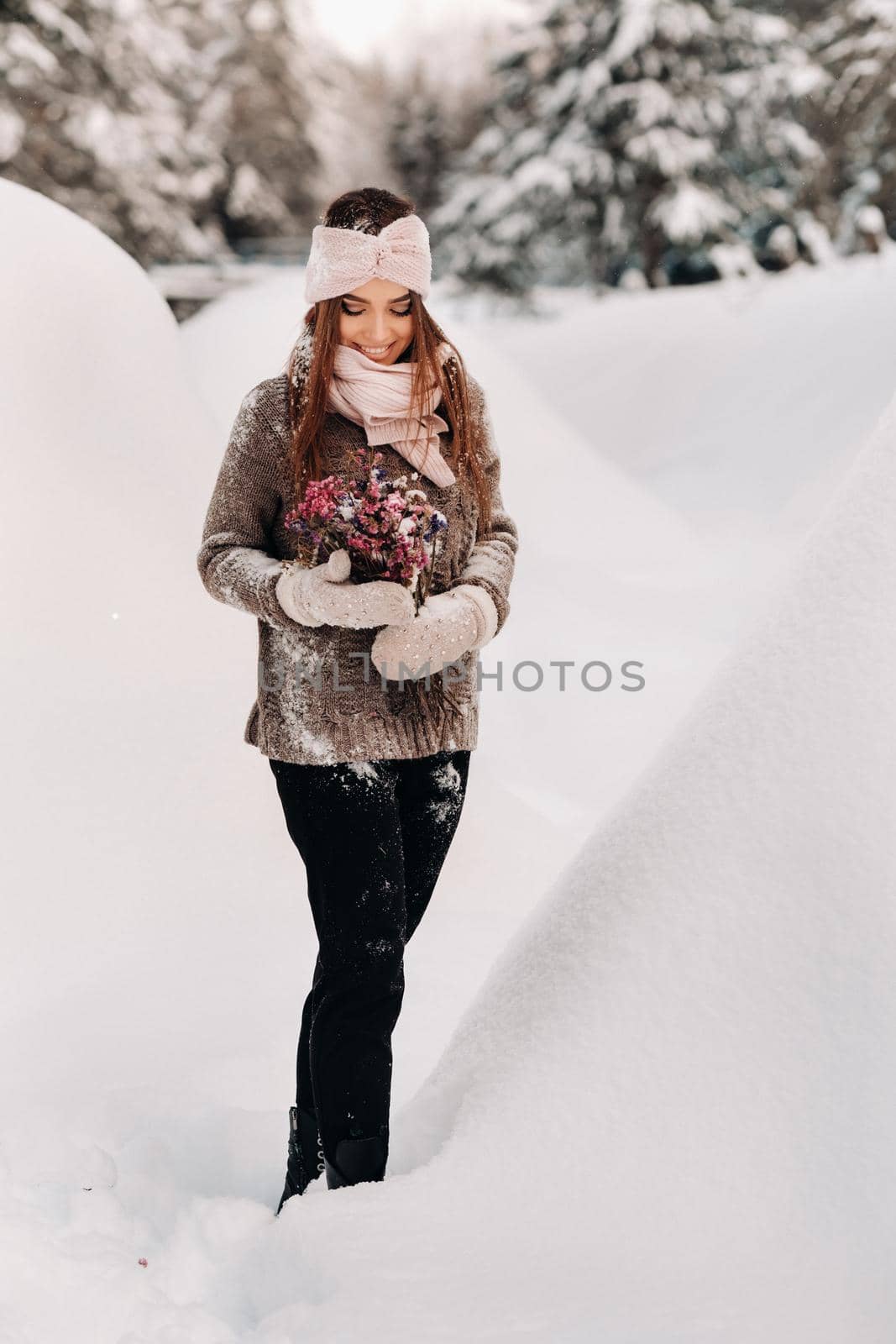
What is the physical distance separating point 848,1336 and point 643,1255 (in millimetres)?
267

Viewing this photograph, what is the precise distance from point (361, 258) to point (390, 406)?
22 centimetres

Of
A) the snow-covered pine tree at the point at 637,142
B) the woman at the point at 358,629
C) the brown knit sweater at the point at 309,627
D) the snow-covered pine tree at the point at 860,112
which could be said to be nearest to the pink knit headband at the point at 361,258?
the woman at the point at 358,629

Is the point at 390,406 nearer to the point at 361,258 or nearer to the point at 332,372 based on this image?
the point at 332,372

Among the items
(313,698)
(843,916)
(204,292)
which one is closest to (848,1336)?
(843,916)

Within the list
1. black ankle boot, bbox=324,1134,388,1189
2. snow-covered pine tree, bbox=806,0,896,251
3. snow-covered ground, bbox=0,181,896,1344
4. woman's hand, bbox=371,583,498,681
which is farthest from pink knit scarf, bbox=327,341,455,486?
snow-covered pine tree, bbox=806,0,896,251

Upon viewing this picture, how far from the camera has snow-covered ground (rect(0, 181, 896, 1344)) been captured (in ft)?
5.30

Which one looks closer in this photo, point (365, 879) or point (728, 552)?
point (365, 879)

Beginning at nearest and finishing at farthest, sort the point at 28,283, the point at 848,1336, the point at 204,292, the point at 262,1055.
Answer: the point at 848,1336, the point at 262,1055, the point at 28,283, the point at 204,292

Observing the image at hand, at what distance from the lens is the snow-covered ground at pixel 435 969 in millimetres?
1616

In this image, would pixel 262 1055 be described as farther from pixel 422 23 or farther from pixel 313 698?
pixel 422 23

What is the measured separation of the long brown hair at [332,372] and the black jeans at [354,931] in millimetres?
454

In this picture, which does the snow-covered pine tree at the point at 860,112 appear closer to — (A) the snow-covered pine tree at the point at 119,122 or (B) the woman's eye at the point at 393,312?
(A) the snow-covered pine tree at the point at 119,122

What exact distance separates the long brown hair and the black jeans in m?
0.45

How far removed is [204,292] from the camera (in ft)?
51.6
